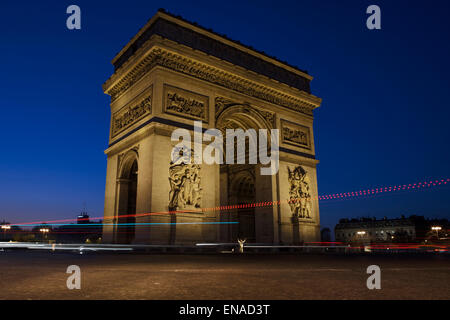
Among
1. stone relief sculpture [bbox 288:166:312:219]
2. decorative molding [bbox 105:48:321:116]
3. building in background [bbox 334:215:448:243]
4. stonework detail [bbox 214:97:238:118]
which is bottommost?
building in background [bbox 334:215:448:243]

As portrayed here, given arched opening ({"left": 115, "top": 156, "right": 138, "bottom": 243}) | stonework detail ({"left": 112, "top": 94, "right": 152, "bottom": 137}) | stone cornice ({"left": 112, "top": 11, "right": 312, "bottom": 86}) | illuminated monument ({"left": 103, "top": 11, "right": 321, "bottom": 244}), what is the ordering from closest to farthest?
illuminated monument ({"left": 103, "top": 11, "right": 321, "bottom": 244}), stonework detail ({"left": 112, "top": 94, "right": 152, "bottom": 137}), stone cornice ({"left": 112, "top": 11, "right": 312, "bottom": 86}), arched opening ({"left": 115, "top": 156, "right": 138, "bottom": 243})

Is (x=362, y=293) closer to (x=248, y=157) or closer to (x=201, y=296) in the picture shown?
(x=201, y=296)

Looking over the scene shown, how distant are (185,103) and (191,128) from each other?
127 cm

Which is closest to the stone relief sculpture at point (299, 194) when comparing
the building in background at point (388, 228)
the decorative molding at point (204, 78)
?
the decorative molding at point (204, 78)

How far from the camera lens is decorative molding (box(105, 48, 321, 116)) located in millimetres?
16355

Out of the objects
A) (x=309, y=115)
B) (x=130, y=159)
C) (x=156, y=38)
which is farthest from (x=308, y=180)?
(x=156, y=38)

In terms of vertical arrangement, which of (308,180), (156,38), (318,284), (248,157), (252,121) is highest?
(156,38)

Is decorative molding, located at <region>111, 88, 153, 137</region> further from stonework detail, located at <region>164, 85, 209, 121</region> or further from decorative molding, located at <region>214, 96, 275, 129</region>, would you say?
decorative molding, located at <region>214, 96, 275, 129</region>

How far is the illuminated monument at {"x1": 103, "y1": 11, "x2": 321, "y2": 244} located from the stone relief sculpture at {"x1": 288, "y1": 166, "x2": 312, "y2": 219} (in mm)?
57

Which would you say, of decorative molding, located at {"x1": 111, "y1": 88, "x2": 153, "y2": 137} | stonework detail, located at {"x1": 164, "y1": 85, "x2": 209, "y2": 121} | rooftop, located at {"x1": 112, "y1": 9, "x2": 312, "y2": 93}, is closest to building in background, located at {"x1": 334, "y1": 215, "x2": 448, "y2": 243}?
rooftop, located at {"x1": 112, "y1": 9, "x2": 312, "y2": 93}

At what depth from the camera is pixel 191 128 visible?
54.1ft

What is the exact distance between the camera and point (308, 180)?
824 inches
